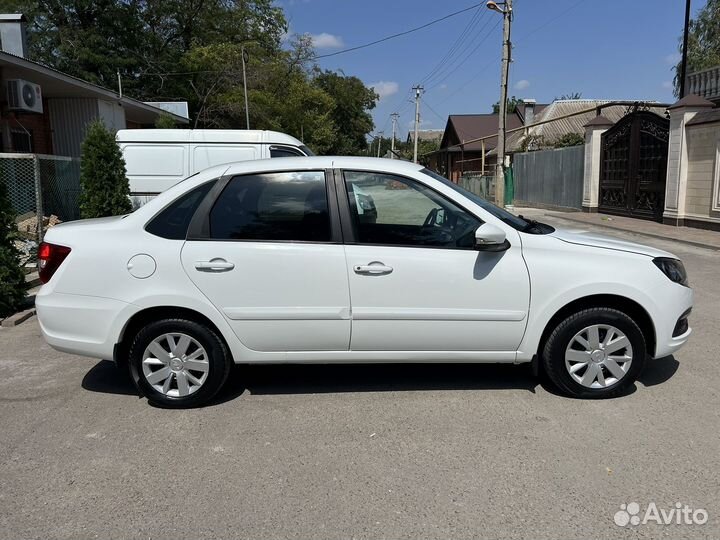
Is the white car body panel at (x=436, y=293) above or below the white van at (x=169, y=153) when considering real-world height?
below

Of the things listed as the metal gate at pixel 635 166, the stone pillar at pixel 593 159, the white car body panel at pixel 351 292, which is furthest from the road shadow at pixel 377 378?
the stone pillar at pixel 593 159

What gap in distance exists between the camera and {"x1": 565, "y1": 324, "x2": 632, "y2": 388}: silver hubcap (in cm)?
405

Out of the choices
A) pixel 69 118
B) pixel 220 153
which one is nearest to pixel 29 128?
pixel 69 118

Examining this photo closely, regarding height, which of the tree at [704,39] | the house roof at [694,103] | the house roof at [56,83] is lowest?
the house roof at [694,103]

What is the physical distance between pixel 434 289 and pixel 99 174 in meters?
8.01

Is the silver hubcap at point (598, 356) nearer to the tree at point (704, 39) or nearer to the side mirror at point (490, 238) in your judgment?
the side mirror at point (490, 238)

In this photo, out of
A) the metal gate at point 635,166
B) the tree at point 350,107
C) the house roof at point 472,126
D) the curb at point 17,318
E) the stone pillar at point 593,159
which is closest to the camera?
the curb at point 17,318

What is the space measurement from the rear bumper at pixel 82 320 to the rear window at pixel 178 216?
56 cm

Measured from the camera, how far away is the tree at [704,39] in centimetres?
3334

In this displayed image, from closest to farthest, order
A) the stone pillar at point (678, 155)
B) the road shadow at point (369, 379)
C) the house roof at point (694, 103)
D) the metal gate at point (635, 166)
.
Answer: the road shadow at point (369, 379) → the house roof at point (694, 103) → the stone pillar at point (678, 155) → the metal gate at point (635, 166)

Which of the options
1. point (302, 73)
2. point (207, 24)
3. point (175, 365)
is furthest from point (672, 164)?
point (207, 24)

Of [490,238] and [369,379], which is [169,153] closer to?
[369,379]

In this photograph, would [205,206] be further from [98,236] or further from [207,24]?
[207,24]

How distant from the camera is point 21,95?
12.6 m
